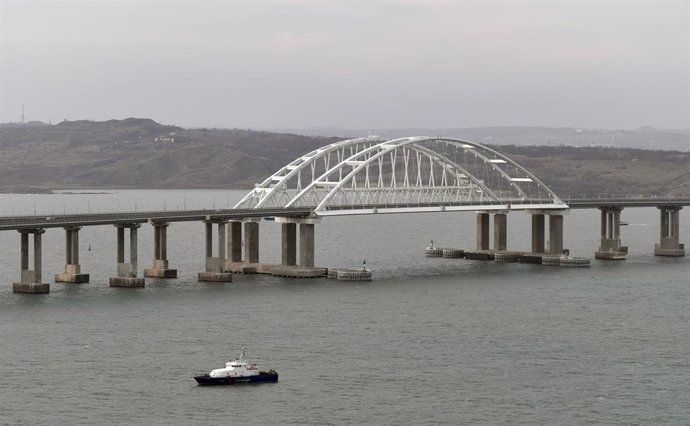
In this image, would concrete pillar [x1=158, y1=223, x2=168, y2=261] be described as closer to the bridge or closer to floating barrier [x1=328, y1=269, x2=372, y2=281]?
the bridge

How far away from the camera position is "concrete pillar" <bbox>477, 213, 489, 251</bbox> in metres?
132

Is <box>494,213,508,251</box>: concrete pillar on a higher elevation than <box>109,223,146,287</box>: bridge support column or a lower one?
higher

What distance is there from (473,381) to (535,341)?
474 inches

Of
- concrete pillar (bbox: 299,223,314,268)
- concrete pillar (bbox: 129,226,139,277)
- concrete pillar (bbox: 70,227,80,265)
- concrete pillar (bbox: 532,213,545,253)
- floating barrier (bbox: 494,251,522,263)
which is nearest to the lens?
concrete pillar (bbox: 70,227,80,265)

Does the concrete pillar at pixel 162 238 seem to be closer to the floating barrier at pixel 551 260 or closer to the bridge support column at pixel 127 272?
the bridge support column at pixel 127 272

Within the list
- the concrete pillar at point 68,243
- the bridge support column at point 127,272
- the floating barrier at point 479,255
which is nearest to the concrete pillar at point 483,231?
the floating barrier at point 479,255

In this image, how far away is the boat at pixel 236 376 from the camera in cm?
6241

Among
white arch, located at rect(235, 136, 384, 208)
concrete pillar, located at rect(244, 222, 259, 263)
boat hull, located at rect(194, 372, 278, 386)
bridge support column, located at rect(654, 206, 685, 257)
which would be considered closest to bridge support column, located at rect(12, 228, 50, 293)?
concrete pillar, located at rect(244, 222, 259, 263)

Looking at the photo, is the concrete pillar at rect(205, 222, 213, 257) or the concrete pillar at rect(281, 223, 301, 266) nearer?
the concrete pillar at rect(205, 222, 213, 257)

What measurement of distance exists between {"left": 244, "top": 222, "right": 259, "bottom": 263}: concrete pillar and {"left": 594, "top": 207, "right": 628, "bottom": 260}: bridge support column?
3619 cm

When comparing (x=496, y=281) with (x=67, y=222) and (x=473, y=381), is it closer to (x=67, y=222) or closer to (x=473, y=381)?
(x=67, y=222)

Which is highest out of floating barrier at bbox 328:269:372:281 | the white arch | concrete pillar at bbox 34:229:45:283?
the white arch

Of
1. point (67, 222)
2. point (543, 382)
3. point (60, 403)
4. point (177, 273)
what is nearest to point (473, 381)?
point (543, 382)

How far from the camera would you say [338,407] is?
5803 centimetres
